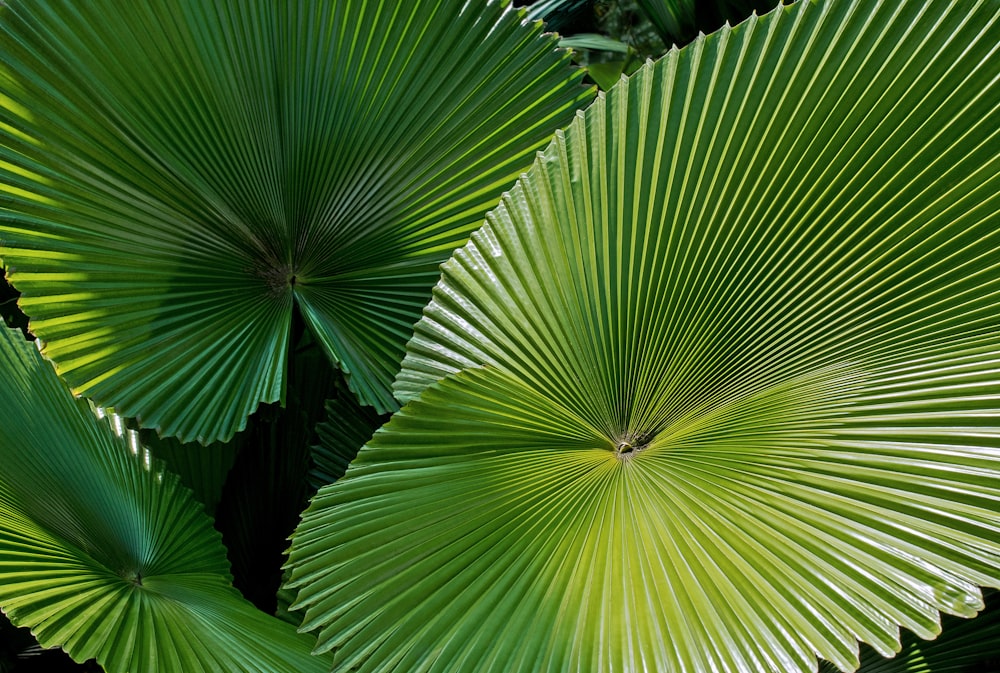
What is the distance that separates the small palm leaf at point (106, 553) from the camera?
0.88m

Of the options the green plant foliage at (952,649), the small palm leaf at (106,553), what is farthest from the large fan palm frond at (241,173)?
the green plant foliage at (952,649)

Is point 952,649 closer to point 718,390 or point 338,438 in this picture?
point 718,390

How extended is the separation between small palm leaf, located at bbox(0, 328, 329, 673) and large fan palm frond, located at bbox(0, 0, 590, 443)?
0.33 ft

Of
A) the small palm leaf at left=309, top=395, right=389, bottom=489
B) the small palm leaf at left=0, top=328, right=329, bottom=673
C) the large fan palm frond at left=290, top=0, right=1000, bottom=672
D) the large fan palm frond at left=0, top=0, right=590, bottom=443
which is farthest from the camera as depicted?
the small palm leaf at left=309, top=395, right=389, bottom=489

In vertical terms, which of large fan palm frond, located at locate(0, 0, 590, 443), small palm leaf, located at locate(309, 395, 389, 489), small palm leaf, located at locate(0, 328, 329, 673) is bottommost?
small palm leaf, located at locate(0, 328, 329, 673)

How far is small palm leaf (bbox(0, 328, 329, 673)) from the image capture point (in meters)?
0.88

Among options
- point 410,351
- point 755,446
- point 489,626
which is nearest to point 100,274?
point 410,351

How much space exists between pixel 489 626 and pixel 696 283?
1.31 ft

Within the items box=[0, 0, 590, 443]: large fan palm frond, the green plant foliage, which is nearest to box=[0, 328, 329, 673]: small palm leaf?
box=[0, 0, 590, 443]: large fan palm frond

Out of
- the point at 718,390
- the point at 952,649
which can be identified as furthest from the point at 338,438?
the point at 952,649

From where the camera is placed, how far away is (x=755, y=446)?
73 cm

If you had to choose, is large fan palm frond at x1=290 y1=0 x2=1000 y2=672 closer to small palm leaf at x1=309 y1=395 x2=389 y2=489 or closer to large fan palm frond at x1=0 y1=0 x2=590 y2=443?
large fan palm frond at x1=0 y1=0 x2=590 y2=443

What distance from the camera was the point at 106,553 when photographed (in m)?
1.06

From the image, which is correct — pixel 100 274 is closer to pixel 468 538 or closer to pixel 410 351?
pixel 410 351
